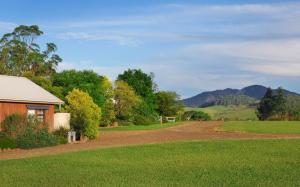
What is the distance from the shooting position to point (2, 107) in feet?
107

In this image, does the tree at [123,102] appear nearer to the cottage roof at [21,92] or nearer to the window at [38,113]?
the cottage roof at [21,92]

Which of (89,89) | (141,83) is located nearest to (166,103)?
(141,83)

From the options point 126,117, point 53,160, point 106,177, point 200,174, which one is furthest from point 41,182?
point 126,117

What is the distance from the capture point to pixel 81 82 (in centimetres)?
4584

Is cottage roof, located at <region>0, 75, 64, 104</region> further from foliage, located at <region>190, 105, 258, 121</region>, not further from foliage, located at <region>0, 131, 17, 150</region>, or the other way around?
foliage, located at <region>190, 105, 258, 121</region>

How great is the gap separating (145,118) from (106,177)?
51.5 meters

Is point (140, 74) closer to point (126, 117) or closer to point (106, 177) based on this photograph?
point (126, 117)

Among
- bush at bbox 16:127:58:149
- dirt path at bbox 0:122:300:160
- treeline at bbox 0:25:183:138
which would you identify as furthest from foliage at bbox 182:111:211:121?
bush at bbox 16:127:58:149

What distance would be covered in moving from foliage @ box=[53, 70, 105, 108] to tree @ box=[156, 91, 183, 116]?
3394 centimetres

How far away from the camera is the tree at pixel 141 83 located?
250ft

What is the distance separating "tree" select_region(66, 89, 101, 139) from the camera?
35844 mm

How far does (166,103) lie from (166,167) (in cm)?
6440

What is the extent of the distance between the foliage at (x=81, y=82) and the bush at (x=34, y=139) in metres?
13.8

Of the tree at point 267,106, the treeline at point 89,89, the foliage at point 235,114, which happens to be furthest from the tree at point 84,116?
the tree at point 267,106
